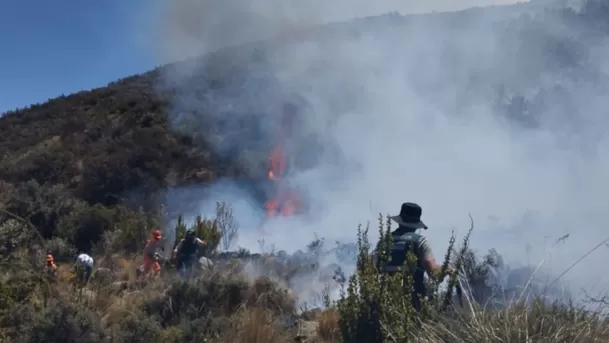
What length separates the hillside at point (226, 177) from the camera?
3.81 m

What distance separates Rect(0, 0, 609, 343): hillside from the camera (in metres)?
3.81

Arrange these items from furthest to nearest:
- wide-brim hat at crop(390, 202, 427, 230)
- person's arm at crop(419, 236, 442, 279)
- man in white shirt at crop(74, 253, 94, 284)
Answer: man in white shirt at crop(74, 253, 94, 284) → wide-brim hat at crop(390, 202, 427, 230) → person's arm at crop(419, 236, 442, 279)

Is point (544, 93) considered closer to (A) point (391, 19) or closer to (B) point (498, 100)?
(B) point (498, 100)

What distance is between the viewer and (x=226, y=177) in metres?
16.0

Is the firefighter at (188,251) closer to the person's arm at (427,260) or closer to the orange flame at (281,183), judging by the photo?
the person's arm at (427,260)

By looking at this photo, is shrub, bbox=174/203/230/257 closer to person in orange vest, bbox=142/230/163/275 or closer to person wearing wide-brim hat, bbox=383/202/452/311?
person in orange vest, bbox=142/230/163/275

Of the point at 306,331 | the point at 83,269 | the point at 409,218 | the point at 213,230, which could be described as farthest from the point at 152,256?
the point at 409,218

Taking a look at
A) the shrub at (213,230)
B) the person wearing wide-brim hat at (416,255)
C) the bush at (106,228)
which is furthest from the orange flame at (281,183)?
the person wearing wide-brim hat at (416,255)

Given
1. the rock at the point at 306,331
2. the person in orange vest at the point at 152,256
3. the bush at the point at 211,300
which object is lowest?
the rock at the point at 306,331

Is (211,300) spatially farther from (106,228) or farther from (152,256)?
(106,228)

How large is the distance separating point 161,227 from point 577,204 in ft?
25.2

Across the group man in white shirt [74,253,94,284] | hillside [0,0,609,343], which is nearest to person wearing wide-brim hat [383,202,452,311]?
hillside [0,0,609,343]

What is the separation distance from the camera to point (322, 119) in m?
18.2

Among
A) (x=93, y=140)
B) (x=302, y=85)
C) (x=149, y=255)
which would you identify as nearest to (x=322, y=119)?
(x=302, y=85)
